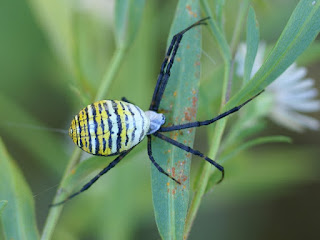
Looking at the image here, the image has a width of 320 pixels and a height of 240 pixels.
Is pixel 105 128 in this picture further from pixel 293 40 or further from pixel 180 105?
pixel 293 40

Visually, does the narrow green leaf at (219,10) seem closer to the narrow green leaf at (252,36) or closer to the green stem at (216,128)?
the green stem at (216,128)

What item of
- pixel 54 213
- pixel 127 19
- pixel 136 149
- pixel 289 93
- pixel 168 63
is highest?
pixel 127 19

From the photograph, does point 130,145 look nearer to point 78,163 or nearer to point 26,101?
point 78,163

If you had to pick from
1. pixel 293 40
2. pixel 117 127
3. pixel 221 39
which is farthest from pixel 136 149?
pixel 293 40

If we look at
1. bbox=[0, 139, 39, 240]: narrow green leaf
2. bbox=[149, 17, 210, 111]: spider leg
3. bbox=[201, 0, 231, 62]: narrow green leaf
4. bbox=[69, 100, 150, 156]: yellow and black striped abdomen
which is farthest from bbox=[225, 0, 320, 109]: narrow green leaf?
bbox=[0, 139, 39, 240]: narrow green leaf

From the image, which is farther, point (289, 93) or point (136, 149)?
point (289, 93)

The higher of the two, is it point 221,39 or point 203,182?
point 221,39

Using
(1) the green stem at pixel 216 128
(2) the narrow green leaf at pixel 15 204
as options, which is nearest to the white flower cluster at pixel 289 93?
(1) the green stem at pixel 216 128
